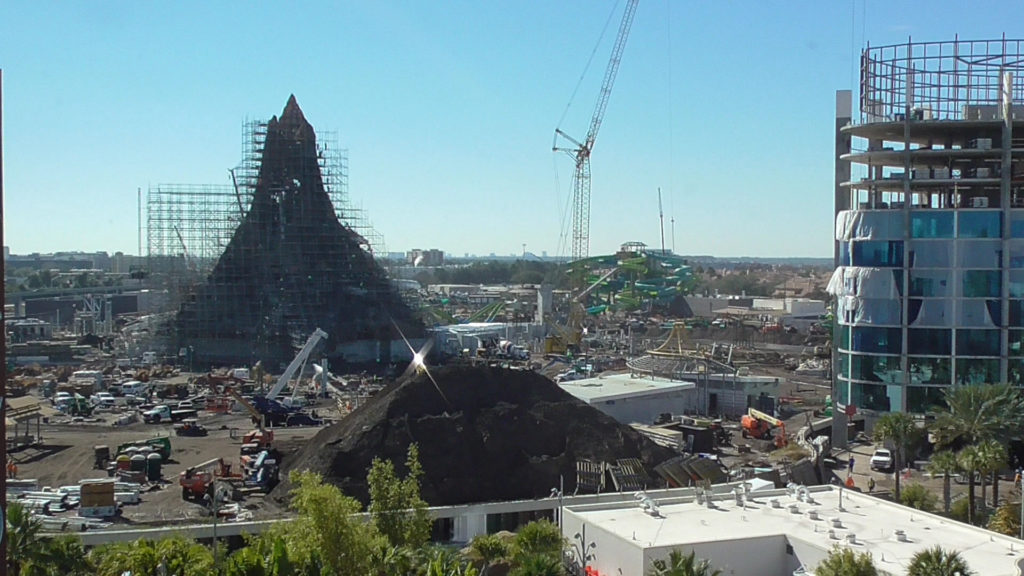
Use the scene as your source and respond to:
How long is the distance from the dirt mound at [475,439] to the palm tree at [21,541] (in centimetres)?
1411

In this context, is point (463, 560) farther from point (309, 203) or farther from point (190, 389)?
point (309, 203)

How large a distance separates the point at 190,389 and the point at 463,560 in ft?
156

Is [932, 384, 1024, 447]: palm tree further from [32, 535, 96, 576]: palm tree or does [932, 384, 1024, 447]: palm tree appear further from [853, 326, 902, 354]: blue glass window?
[32, 535, 96, 576]: palm tree

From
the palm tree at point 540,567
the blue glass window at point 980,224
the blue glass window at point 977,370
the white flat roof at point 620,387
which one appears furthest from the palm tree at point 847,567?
the white flat roof at point 620,387

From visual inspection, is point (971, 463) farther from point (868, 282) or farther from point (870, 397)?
point (870, 397)

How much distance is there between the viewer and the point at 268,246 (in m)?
88.1

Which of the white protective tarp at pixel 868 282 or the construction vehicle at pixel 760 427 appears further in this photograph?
the construction vehicle at pixel 760 427

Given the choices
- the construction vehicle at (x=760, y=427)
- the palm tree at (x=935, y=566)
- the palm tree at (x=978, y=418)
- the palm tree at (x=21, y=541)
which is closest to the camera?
the palm tree at (x=935, y=566)

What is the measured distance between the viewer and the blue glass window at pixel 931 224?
4066 cm

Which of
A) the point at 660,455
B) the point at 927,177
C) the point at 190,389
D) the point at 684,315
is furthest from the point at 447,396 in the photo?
the point at 684,315

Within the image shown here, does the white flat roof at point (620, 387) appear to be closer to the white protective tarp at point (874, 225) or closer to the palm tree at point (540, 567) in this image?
the white protective tarp at point (874, 225)

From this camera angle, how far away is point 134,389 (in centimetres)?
6388

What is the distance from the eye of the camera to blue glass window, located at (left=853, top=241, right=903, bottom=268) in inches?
1618

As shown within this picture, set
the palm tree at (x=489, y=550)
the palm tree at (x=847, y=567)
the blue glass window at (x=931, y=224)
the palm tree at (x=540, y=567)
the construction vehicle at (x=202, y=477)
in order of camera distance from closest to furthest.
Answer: the palm tree at (x=847, y=567) → the palm tree at (x=540, y=567) → the palm tree at (x=489, y=550) → the construction vehicle at (x=202, y=477) → the blue glass window at (x=931, y=224)
